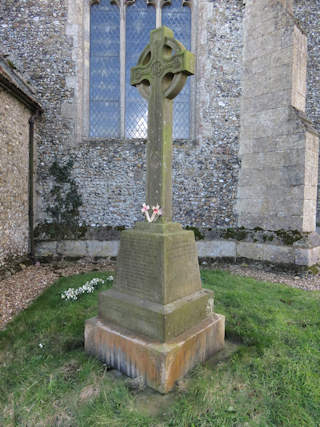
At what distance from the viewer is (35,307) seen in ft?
14.0

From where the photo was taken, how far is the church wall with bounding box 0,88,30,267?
6066 mm

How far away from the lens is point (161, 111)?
2.90m

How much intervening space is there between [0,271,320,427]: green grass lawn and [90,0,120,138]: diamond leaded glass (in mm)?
5754

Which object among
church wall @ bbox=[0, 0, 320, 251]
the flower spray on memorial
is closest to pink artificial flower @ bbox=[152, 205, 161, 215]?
the flower spray on memorial

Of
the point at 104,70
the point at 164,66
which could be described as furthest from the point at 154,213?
the point at 104,70

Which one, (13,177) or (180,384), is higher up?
(13,177)

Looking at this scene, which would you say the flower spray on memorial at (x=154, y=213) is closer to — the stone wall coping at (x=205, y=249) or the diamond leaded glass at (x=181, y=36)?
the stone wall coping at (x=205, y=249)

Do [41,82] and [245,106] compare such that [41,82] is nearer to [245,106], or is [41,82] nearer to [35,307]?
[245,106]

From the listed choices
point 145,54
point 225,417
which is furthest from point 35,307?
point 145,54

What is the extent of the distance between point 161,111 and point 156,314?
205 centimetres

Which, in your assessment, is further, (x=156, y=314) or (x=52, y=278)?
(x=52, y=278)

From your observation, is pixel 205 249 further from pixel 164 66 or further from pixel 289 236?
pixel 164 66

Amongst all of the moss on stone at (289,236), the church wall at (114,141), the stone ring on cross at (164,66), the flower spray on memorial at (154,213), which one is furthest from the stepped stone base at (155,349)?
the church wall at (114,141)

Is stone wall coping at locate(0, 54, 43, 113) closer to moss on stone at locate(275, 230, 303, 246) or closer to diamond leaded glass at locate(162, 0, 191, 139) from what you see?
diamond leaded glass at locate(162, 0, 191, 139)
